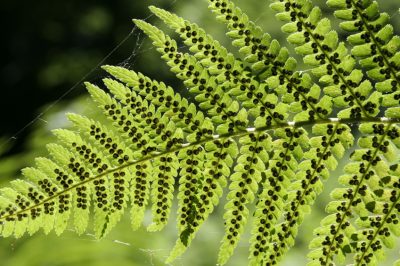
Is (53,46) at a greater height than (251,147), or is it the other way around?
(53,46)

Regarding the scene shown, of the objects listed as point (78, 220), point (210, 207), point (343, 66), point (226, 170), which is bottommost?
point (78, 220)

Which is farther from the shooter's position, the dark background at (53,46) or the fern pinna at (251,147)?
the dark background at (53,46)

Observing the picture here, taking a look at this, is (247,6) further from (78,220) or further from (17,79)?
(78,220)

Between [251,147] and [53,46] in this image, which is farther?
[53,46]

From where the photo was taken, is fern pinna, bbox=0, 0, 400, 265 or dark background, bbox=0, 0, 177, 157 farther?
dark background, bbox=0, 0, 177, 157

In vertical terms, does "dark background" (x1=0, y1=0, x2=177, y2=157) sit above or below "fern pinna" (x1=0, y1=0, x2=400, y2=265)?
above

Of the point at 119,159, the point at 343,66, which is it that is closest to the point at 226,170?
the point at 119,159

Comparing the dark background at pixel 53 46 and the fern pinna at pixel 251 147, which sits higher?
the dark background at pixel 53 46

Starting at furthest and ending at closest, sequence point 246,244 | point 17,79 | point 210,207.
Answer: point 17,79
point 246,244
point 210,207
